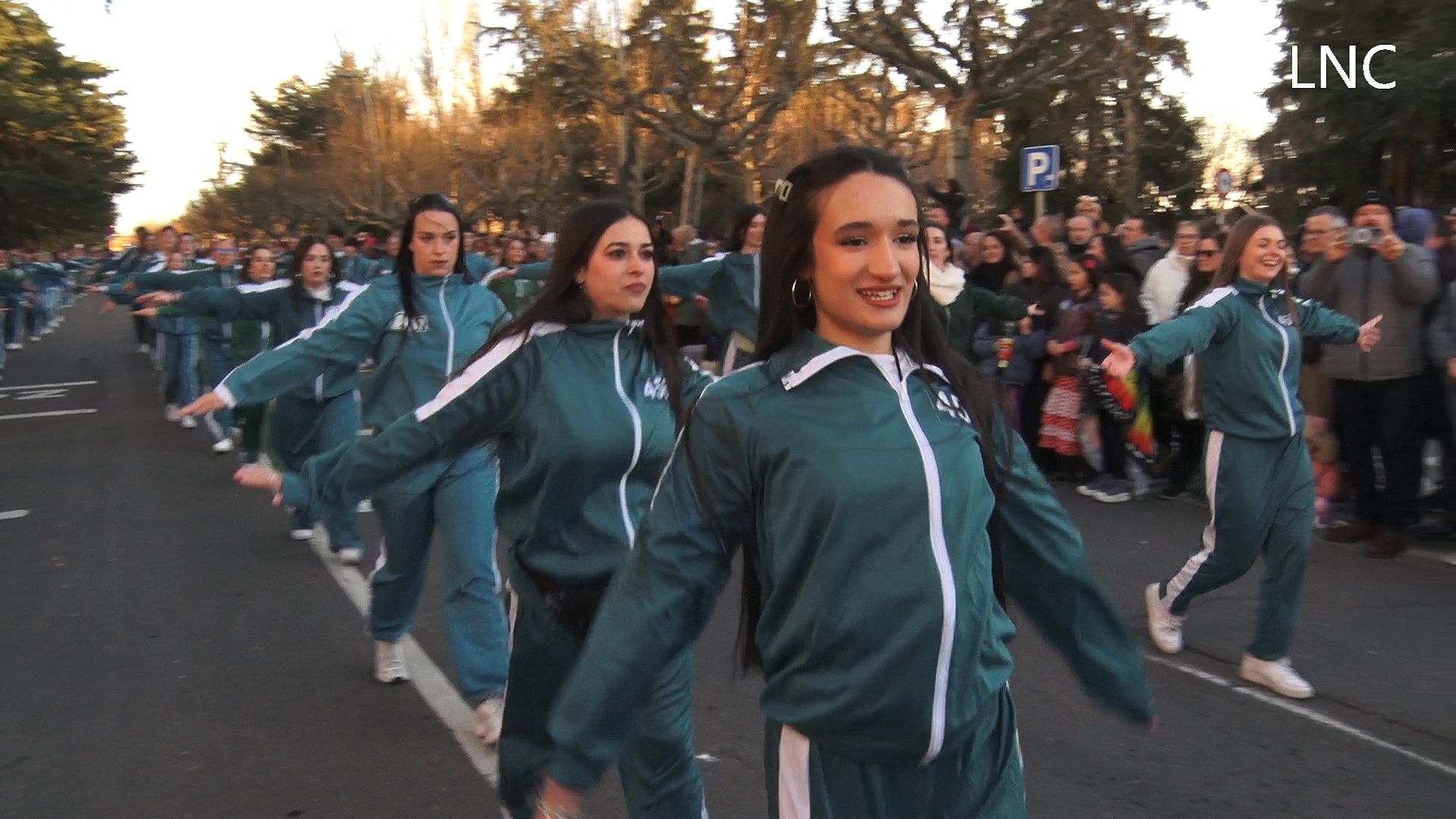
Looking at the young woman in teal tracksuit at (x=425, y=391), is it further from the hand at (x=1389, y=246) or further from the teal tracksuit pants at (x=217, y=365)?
the teal tracksuit pants at (x=217, y=365)

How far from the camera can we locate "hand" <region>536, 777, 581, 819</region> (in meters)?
2.20

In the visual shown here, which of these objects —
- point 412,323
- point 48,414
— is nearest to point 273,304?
point 412,323

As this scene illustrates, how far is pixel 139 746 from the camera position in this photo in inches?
201

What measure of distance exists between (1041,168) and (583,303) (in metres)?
11.7

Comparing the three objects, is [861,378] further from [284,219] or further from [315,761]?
[284,219]

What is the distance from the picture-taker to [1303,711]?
5.33 m

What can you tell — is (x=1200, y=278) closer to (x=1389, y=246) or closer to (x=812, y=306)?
(x=1389, y=246)

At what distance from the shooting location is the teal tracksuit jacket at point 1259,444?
18.1ft

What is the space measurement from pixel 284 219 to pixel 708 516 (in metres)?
73.9

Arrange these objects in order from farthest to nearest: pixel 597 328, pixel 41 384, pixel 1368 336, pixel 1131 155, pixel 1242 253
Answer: pixel 1131 155, pixel 41 384, pixel 1368 336, pixel 1242 253, pixel 597 328

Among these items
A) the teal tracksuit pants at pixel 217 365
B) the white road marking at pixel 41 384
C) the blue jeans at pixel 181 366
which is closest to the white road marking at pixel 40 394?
the white road marking at pixel 41 384

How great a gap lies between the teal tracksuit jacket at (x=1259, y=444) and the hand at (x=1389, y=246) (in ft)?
8.33

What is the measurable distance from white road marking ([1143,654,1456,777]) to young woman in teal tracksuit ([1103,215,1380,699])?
7 centimetres

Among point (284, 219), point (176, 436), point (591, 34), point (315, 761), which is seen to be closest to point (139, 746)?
point (315, 761)
